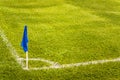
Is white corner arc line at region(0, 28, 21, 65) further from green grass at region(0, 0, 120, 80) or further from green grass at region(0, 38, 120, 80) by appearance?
green grass at region(0, 38, 120, 80)

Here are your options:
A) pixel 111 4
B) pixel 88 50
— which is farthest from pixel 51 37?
pixel 111 4

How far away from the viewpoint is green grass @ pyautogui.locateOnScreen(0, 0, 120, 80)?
8336 mm

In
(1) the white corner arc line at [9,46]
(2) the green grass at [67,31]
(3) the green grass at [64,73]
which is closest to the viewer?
(3) the green grass at [64,73]

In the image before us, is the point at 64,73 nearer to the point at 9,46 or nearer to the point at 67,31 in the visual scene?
the point at 9,46

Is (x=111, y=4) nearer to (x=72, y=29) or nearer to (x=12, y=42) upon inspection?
(x=72, y=29)

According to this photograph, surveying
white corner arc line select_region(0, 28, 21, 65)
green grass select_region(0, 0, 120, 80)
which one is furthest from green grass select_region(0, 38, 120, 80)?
white corner arc line select_region(0, 28, 21, 65)

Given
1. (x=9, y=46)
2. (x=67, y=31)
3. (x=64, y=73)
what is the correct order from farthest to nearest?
(x=67, y=31) < (x=9, y=46) < (x=64, y=73)

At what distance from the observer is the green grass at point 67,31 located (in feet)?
27.3

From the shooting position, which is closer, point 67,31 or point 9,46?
point 9,46

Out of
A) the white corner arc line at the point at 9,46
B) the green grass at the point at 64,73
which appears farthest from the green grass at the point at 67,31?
the white corner arc line at the point at 9,46

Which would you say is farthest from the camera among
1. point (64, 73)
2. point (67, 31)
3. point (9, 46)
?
point (67, 31)

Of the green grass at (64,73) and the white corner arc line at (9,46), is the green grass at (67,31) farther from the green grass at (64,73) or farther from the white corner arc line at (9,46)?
the white corner arc line at (9,46)

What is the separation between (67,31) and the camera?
38.4 feet

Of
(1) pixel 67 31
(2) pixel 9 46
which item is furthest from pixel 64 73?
(1) pixel 67 31
